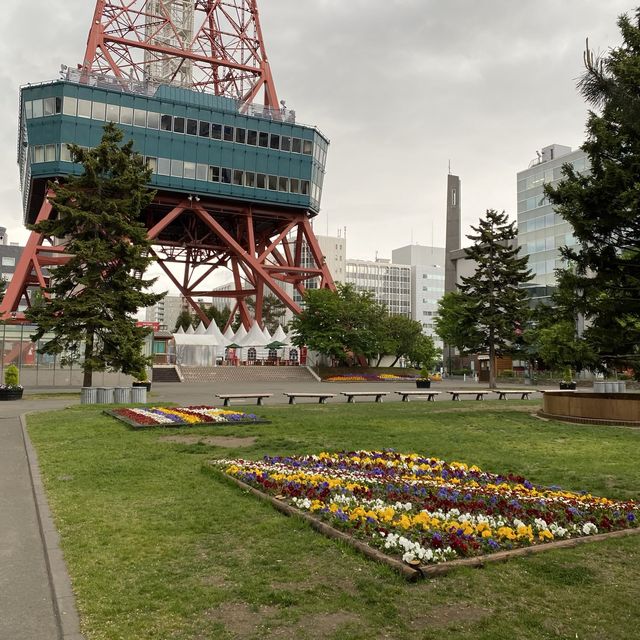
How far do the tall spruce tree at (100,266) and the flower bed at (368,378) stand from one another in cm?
2999

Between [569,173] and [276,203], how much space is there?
49.8 m

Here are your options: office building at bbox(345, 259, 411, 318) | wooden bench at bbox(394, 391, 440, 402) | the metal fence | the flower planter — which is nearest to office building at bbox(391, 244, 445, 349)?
office building at bbox(345, 259, 411, 318)

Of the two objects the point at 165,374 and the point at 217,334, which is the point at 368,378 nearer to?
the point at 217,334

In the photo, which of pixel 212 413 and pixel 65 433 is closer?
pixel 65 433

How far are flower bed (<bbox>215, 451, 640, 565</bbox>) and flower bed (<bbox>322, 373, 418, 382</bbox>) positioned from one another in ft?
160

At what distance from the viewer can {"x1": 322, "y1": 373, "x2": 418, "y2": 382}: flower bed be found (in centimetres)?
5978

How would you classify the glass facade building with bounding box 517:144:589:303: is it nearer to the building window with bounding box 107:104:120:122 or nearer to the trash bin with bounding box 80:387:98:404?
the building window with bounding box 107:104:120:122

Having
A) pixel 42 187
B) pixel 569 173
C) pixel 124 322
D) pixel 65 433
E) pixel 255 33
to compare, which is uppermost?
pixel 255 33

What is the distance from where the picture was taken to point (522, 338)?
51625 mm

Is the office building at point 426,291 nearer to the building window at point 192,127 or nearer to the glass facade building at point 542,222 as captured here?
the glass facade building at point 542,222

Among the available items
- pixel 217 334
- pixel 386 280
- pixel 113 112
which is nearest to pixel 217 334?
pixel 217 334

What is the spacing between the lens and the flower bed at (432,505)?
6238 mm

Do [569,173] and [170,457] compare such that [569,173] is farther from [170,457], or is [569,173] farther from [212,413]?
[170,457]

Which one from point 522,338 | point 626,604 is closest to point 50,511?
point 626,604
